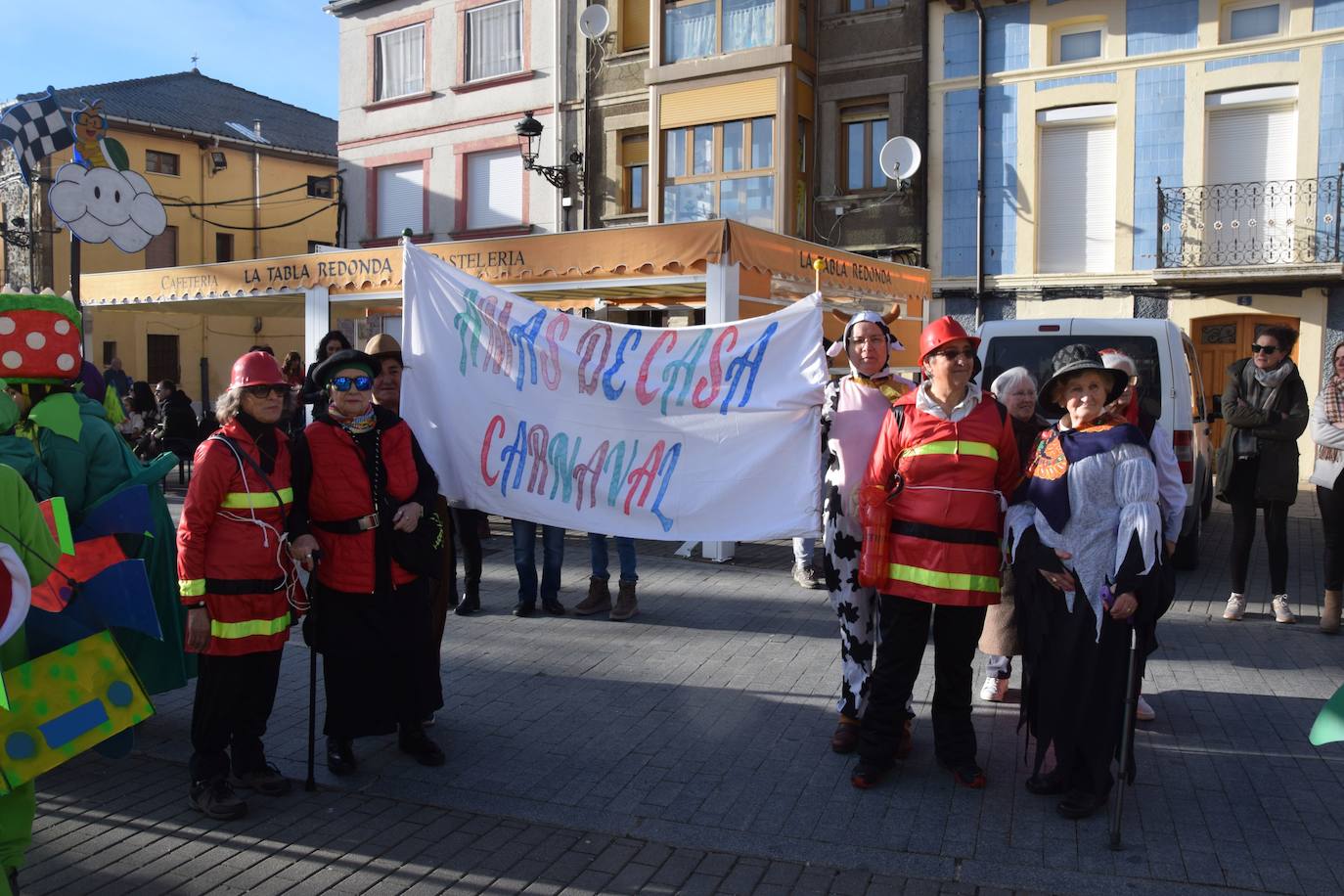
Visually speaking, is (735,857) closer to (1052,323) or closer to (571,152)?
(1052,323)

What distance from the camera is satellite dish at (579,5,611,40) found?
68.1ft

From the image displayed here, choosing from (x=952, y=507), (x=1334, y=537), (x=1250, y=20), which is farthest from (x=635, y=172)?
(x=952, y=507)

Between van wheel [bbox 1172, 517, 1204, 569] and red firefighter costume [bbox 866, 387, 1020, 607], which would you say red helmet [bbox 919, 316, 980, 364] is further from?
van wheel [bbox 1172, 517, 1204, 569]

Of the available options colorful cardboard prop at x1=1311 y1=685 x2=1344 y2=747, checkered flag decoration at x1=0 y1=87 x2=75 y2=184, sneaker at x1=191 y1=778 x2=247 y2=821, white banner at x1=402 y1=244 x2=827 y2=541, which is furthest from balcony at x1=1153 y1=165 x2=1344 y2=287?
sneaker at x1=191 y1=778 x2=247 y2=821

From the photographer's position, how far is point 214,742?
429 centimetres

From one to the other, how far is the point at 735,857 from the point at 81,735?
2.17 metres

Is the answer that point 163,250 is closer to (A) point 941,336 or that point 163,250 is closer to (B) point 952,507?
(A) point 941,336

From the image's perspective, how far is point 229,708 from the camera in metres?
4.29

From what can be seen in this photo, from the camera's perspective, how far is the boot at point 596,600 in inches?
301

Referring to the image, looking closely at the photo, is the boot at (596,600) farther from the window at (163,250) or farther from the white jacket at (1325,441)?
the window at (163,250)

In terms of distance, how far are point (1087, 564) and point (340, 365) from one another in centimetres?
309

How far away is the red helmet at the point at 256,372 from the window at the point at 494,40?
1969cm

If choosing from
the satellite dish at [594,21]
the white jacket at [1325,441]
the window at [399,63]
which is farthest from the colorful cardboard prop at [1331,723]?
the window at [399,63]

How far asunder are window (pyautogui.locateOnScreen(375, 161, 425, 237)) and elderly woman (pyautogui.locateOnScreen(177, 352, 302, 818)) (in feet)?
67.3
